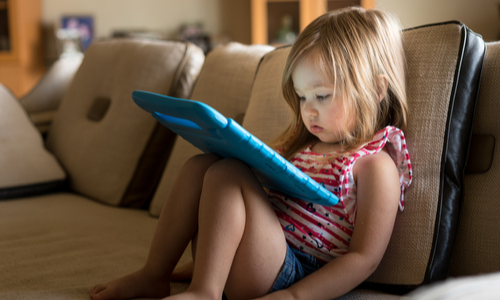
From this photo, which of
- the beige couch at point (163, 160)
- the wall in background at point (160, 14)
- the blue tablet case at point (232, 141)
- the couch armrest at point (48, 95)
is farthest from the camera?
the wall in background at point (160, 14)

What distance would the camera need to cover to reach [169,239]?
951 mm

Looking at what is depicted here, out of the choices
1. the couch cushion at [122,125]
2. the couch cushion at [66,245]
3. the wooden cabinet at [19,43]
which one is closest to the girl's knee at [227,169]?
the couch cushion at [66,245]

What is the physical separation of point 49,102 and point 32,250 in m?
1.06

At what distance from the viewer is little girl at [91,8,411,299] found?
2.78 feet

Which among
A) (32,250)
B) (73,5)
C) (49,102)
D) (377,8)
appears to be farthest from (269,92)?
(73,5)

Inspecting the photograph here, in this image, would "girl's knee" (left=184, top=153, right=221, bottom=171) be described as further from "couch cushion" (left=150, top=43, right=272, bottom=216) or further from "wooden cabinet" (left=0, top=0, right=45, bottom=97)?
"wooden cabinet" (left=0, top=0, right=45, bottom=97)

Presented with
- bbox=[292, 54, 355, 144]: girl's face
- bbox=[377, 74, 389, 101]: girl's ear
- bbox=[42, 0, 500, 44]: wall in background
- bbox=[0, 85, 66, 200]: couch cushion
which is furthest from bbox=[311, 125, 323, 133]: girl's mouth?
bbox=[42, 0, 500, 44]: wall in background

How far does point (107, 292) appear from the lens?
93 cm

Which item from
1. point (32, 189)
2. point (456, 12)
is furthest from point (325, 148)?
point (456, 12)

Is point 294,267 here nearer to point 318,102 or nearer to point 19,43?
point 318,102

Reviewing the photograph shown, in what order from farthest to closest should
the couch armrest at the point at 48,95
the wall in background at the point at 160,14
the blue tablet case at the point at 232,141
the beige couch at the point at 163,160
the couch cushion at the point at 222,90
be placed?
the wall in background at the point at 160,14
the couch armrest at the point at 48,95
the couch cushion at the point at 222,90
the beige couch at the point at 163,160
the blue tablet case at the point at 232,141

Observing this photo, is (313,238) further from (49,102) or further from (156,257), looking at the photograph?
(49,102)

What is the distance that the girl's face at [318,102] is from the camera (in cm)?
95

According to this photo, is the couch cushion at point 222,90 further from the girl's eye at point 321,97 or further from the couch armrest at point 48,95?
the couch armrest at point 48,95
